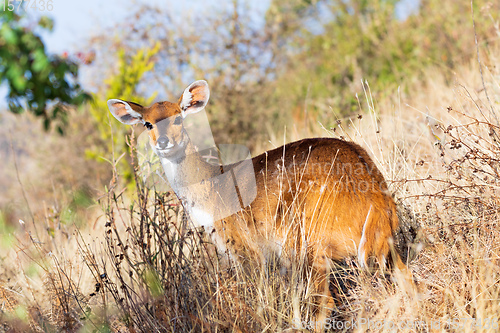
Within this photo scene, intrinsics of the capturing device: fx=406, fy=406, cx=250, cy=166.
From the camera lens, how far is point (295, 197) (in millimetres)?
2789

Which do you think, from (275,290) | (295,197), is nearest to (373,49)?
(295,197)

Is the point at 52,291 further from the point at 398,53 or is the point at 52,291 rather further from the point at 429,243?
the point at 398,53

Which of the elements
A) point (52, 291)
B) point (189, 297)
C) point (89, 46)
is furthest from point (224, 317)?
point (89, 46)

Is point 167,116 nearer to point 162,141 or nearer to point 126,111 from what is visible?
point 162,141

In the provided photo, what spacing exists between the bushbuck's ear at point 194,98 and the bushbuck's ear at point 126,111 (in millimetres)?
355

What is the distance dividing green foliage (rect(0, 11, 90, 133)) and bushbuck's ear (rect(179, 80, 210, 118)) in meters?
3.41

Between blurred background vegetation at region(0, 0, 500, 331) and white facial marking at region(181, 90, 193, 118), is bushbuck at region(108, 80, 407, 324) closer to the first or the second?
white facial marking at region(181, 90, 193, 118)

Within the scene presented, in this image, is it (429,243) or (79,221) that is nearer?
(429,243)

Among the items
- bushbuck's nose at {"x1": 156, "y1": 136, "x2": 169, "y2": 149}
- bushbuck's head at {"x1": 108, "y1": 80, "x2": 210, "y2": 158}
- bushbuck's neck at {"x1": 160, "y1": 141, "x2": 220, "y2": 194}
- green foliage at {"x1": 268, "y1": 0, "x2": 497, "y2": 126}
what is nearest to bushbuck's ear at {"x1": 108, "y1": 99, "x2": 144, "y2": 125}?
bushbuck's head at {"x1": 108, "y1": 80, "x2": 210, "y2": 158}

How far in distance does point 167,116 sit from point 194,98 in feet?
0.95

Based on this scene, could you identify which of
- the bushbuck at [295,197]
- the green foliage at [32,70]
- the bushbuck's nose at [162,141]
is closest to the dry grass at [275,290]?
the bushbuck at [295,197]

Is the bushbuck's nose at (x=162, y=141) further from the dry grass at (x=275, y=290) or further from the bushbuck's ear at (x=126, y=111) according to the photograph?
the dry grass at (x=275, y=290)

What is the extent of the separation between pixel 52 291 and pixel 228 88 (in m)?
6.58

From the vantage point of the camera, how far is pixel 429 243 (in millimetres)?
3098
